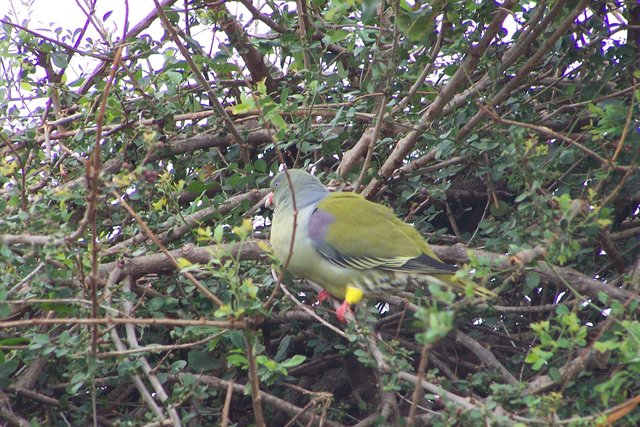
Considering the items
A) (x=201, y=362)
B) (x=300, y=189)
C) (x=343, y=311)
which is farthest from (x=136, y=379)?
(x=300, y=189)

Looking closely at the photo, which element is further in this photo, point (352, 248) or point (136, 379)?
point (352, 248)

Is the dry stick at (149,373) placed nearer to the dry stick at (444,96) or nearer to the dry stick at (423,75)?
the dry stick at (444,96)

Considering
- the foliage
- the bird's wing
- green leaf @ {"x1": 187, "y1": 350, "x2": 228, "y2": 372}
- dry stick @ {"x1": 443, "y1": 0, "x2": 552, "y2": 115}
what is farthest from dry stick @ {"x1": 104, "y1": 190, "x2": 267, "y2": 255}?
dry stick @ {"x1": 443, "y1": 0, "x2": 552, "y2": 115}

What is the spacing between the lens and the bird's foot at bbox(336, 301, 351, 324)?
367 cm

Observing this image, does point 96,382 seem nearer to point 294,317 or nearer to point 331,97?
point 294,317

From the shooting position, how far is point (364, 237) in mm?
3832

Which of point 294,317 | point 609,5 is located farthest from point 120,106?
point 609,5

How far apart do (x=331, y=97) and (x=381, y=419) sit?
1773 mm

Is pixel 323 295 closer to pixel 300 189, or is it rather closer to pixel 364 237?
pixel 364 237

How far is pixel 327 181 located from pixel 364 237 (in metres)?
0.59

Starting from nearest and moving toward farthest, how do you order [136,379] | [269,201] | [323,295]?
[136,379] < [323,295] < [269,201]

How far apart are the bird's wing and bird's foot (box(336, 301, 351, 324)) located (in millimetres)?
173

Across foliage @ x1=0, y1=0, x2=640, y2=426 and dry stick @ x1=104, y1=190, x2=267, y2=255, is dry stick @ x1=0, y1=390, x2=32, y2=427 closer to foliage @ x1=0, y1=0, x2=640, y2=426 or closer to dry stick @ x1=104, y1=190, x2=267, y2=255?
foliage @ x1=0, y1=0, x2=640, y2=426

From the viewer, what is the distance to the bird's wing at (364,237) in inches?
149
